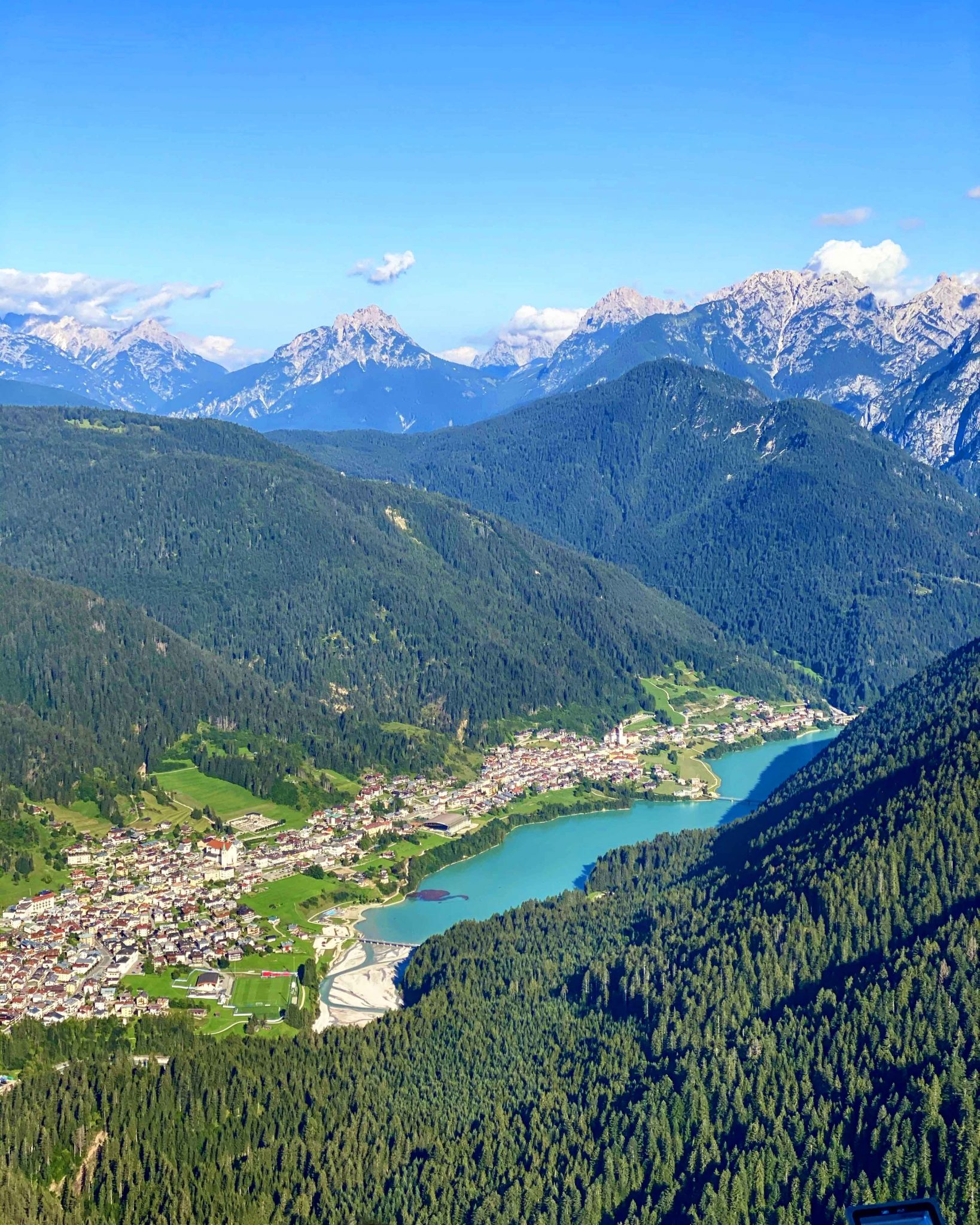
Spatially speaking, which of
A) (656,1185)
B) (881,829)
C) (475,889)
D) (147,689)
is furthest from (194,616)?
(656,1185)

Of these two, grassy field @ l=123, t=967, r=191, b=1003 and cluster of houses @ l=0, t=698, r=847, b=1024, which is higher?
cluster of houses @ l=0, t=698, r=847, b=1024

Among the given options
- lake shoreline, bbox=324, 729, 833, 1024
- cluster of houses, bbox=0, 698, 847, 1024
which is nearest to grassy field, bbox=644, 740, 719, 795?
cluster of houses, bbox=0, 698, 847, 1024

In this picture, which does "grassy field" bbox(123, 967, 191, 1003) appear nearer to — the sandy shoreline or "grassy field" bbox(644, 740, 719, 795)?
the sandy shoreline

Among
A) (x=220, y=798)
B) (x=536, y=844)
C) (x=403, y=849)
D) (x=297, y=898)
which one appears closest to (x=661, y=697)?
(x=536, y=844)

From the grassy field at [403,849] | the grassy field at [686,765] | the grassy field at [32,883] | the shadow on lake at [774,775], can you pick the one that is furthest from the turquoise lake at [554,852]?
the grassy field at [32,883]

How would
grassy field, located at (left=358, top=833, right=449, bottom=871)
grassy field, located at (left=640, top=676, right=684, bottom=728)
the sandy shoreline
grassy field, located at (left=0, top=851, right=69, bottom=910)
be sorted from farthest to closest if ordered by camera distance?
1. grassy field, located at (left=640, top=676, right=684, bottom=728)
2. grassy field, located at (left=358, top=833, right=449, bottom=871)
3. grassy field, located at (left=0, top=851, right=69, bottom=910)
4. the sandy shoreline

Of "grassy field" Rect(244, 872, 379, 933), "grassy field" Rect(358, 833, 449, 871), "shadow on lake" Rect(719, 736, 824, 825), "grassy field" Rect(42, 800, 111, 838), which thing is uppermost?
"shadow on lake" Rect(719, 736, 824, 825)

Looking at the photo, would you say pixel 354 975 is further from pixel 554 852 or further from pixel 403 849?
pixel 554 852
